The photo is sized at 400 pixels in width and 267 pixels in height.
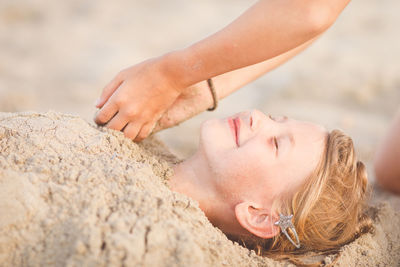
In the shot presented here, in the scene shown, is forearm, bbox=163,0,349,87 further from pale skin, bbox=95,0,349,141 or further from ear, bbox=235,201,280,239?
ear, bbox=235,201,280,239

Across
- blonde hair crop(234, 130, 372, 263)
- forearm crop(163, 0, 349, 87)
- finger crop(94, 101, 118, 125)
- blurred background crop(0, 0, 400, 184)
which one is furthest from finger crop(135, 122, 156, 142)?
blurred background crop(0, 0, 400, 184)

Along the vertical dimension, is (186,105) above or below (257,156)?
above

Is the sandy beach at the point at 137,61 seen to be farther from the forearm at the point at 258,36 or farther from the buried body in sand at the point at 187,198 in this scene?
the forearm at the point at 258,36

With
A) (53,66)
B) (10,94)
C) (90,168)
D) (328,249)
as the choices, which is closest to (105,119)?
(90,168)

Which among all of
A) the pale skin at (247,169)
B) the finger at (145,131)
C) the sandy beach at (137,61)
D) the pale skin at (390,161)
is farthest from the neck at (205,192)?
the pale skin at (390,161)

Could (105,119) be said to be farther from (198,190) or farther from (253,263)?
(253,263)

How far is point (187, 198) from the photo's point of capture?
53.4 inches

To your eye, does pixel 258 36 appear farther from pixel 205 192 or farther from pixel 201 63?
pixel 205 192

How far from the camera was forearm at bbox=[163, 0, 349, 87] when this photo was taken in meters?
1.29

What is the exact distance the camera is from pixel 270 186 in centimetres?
150

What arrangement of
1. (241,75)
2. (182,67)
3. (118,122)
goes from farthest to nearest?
1. (241,75)
2. (118,122)
3. (182,67)

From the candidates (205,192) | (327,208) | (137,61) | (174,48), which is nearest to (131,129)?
(205,192)

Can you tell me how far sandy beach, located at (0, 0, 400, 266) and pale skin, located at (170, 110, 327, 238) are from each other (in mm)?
151

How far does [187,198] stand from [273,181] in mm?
356
